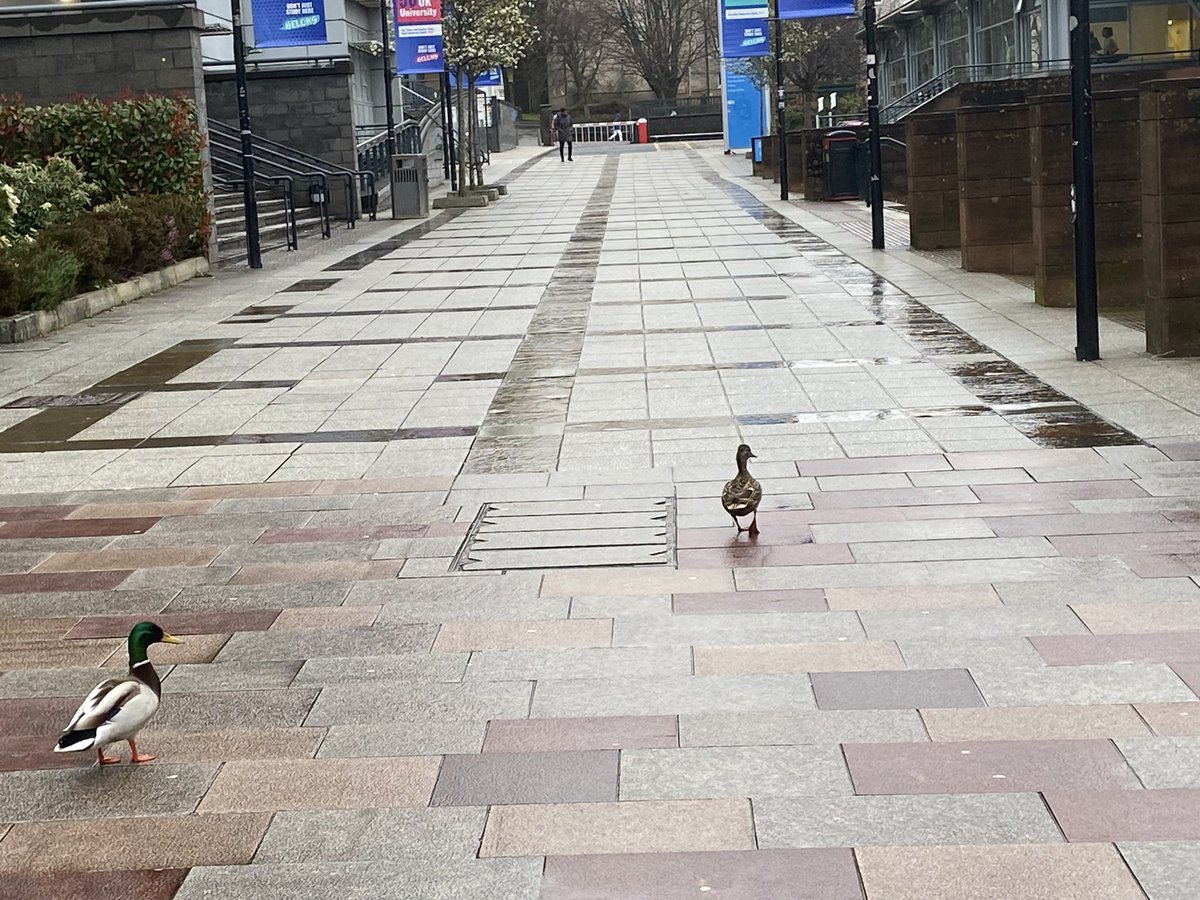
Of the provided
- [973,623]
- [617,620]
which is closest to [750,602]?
[617,620]

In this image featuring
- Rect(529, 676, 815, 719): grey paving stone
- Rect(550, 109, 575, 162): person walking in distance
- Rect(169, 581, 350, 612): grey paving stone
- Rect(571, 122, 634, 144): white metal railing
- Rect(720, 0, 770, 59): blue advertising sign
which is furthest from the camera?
Rect(571, 122, 634, 144): white metal railing

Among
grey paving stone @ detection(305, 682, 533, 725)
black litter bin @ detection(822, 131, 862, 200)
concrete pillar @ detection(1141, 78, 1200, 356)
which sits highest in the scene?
black litter bin @ detection(822, 131, 862, 200)

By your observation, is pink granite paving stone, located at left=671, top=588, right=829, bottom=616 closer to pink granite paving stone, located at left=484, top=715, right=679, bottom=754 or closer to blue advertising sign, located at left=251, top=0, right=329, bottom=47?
pink granite paving stone, located at left=484, top=715, right=679, bottom=754

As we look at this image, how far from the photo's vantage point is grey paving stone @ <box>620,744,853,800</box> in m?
4.73

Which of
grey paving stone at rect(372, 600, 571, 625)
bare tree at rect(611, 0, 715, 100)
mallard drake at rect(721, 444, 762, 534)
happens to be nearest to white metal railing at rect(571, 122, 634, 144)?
bare tree at rect(611, 0, 715, 100)

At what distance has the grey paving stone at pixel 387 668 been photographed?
19.4ft

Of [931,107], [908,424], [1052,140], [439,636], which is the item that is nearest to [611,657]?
A: [439,636]

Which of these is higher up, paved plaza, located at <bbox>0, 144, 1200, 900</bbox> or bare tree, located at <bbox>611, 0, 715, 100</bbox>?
bare tree, located at <bbox>611, 0, 715, 100</bbox>

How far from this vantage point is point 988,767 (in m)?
4.80

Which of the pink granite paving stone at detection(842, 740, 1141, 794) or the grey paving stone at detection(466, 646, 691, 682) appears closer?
the pink granite paving stone at detection(842, 740, 1141, 794)

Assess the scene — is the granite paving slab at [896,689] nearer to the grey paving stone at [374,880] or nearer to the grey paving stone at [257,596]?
the grey paving stone at [374,880]

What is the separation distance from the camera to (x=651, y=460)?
31.2 feet

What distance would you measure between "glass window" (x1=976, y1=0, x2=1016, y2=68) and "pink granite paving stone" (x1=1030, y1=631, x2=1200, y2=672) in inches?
1529

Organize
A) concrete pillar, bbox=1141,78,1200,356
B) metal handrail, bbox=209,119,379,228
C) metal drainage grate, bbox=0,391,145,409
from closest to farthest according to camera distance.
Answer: concrete pillar, bbox=1141,78,1200,356 < metal drainage grate, bbox=0,391,145,409 < metal handrail, bbox=209,119,379,228
